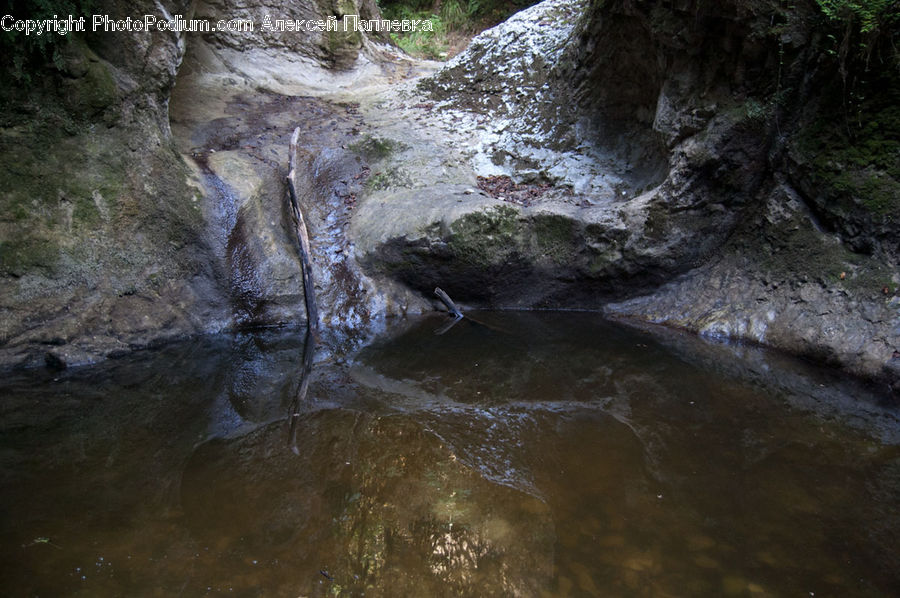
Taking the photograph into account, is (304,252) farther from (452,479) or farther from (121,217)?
(452,479)

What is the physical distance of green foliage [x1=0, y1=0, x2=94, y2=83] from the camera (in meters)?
4.69

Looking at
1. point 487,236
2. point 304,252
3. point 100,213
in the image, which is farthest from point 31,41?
point 487,236

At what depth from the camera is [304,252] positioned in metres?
6.50

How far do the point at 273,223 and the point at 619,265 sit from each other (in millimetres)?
4205

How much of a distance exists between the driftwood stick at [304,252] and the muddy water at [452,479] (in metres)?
1.21

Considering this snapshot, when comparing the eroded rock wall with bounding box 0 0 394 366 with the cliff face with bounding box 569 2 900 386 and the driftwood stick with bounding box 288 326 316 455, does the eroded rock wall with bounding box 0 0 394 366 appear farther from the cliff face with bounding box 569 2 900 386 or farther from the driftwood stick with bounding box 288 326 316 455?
the cliff face with bounding box 569 2 900 386

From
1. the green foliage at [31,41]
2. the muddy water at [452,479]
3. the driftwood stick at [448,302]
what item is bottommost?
the driftwood stick at [448,302]

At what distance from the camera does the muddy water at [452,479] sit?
2.44m

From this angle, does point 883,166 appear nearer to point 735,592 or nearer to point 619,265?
point 619,265

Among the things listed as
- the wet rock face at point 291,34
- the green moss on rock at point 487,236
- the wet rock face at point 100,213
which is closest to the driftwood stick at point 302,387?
the wet rock face at point 100,213

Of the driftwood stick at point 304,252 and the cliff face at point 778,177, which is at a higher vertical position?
the cliff face at point 778,177

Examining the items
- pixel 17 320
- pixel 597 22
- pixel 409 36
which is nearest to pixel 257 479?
pixel 17 320

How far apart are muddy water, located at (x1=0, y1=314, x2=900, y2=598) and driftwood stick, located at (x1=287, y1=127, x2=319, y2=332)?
1.21 m

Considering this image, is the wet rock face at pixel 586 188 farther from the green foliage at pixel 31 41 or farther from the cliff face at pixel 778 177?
the green foliage at pixel 31 41
